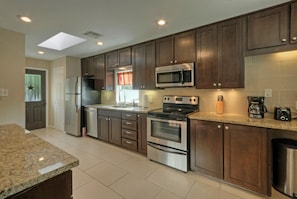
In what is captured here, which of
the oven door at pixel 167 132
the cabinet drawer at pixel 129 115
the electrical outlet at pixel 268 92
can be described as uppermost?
the electrical outlet at pixel 268 92

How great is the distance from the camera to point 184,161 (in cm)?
255

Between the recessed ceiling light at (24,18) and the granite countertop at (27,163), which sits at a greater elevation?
the recessed ceiling light at (24,18)

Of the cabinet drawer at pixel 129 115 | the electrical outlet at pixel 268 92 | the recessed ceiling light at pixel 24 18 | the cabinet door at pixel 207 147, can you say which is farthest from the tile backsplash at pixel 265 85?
the recessed ceiling light at pixel 24 18

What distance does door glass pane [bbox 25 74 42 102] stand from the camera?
5.16 meters

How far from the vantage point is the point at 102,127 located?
4105 millimetres

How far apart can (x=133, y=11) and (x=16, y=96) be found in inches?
109

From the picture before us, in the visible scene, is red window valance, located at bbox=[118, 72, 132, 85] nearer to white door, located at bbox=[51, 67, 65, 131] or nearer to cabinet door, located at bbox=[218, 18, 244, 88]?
white door, located at bbox=[51, 67, 65, 131]

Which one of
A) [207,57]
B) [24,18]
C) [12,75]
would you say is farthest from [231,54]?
[12,75]

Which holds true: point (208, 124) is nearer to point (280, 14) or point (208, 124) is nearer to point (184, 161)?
point (184, 161)

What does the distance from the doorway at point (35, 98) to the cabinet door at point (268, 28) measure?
6191 millimetres

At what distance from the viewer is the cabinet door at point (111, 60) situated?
164 inches

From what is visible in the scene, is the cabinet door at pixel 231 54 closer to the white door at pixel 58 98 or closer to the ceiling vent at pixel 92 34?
the ceiling vent at pixel 92 34

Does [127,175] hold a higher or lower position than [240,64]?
lower

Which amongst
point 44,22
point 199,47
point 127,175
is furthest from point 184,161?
point 44,22
